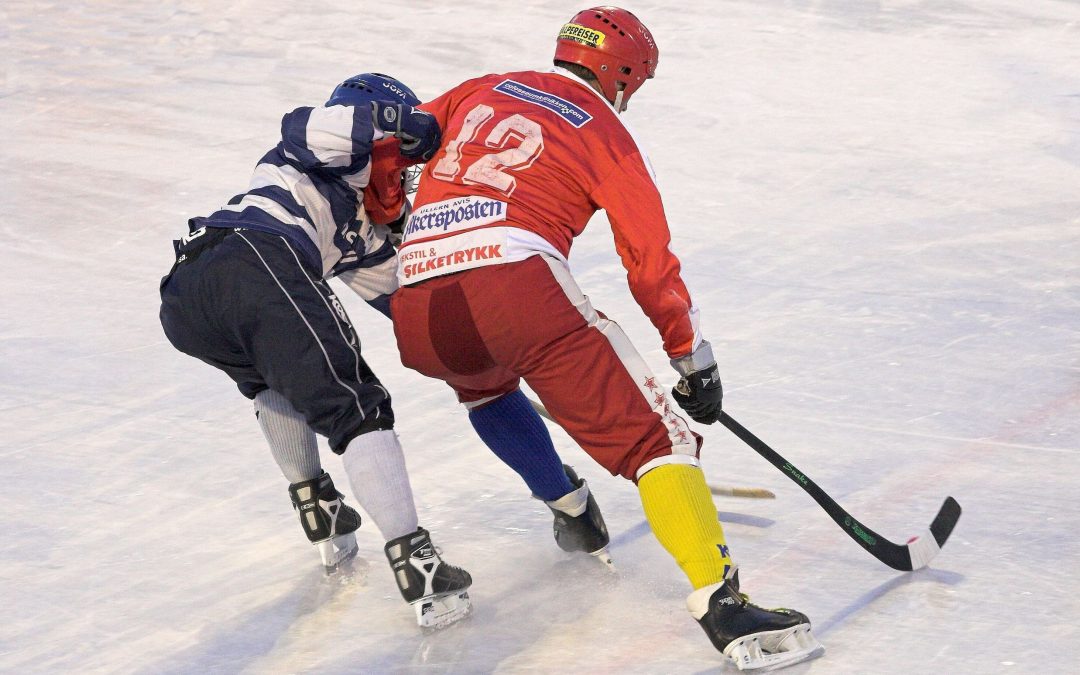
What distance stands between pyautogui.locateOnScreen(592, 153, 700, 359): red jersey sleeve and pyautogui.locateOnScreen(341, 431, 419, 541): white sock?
61 cm

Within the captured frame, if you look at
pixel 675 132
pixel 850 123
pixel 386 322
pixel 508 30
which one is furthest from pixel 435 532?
pixel 508 30

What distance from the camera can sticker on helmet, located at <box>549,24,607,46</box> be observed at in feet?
9.61

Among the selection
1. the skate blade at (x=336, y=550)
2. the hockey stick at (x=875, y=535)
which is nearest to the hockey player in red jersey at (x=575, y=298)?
the hockey stick at (x=875, y=535)

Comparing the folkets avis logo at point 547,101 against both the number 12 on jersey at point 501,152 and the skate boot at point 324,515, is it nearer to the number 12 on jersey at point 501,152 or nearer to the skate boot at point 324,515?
the number 12 on jersey at point 501,152

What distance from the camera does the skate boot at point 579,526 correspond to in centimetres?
315

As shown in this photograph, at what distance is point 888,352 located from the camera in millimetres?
4359

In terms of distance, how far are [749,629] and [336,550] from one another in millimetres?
1079

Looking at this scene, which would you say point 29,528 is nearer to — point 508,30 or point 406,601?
point 406,601

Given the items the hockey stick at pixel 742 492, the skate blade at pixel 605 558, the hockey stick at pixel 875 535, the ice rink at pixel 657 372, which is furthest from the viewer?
the hockey stick at pixel 742 492

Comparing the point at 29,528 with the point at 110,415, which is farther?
the point at 110,415

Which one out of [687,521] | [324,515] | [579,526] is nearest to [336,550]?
[324,515]

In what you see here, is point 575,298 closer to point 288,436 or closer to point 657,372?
point 288,436

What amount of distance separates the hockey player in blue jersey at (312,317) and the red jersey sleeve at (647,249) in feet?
1.54

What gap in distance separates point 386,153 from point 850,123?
4363 mm
